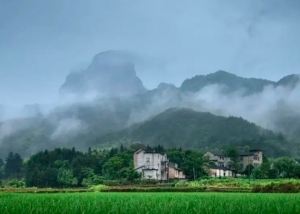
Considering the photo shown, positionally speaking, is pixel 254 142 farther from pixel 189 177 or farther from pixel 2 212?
pixel 2 212

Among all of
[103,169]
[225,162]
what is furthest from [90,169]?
[225,162]

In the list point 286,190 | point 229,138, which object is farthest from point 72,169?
point 229,138

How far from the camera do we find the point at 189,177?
7900cm

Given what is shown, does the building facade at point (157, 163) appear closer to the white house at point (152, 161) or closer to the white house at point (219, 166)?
the white house at point (152, 161)

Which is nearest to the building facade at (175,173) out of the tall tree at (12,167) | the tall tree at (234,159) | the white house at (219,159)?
the white house at (219,159)

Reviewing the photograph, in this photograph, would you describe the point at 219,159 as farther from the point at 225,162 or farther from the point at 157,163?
the point at 157,163

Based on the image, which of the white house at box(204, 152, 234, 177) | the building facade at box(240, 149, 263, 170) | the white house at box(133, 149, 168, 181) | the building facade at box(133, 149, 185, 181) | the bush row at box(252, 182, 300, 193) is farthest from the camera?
the building facade at box(240, 149, 263, 170)

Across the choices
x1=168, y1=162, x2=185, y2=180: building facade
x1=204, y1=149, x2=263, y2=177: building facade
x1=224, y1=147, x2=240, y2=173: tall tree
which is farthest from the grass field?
x1=224, y1=147, x2=240, y2=173: tall tree

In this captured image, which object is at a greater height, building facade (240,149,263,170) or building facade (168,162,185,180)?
building facade (240,149,263,170)

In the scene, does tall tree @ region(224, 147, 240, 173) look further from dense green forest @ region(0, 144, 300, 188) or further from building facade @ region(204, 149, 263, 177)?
dense green forest @ region(0, 144, 300, 188)

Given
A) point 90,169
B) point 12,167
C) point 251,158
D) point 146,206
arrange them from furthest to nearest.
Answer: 1. point 12,167
2. point 251,158
3. point 90,169
4. point 146,206

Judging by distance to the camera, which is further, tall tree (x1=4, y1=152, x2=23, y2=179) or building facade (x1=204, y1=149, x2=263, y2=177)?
tall tree (x1=4, y1=152, x2=23, y2=179)

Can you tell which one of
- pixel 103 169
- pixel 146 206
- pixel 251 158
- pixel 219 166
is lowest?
pixel 146 206

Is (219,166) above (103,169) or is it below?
above
